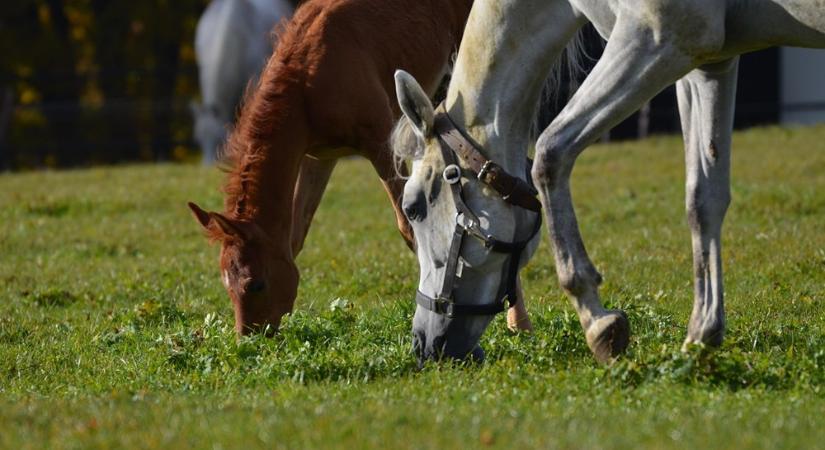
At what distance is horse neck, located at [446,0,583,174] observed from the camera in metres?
5.12

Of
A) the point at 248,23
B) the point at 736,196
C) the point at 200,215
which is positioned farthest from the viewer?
the point at 248,23

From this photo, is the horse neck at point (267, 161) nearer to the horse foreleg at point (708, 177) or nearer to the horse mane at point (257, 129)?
the horse mane at point (257, 129)

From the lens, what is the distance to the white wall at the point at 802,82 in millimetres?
21016

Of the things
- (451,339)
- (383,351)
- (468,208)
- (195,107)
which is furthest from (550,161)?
(195,107)

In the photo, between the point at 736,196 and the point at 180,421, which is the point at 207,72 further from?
the point at 180,421

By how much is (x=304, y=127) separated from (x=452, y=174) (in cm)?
151

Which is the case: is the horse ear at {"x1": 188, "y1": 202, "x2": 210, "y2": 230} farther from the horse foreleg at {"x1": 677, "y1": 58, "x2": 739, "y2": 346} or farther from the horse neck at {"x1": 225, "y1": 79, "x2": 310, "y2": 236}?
the horse foreleg at {"x1": 677, "y1": 58, "x2": 739, "y2": 346}

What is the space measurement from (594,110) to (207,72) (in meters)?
14.4

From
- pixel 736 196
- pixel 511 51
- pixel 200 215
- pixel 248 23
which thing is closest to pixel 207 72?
pixel 248 23

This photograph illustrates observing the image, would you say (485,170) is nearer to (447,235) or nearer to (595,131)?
(447,235)

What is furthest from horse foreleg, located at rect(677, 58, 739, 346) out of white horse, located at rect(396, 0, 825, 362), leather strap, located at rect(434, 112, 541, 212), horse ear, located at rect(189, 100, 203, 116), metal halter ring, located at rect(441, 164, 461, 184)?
horse ear, located at rect(189, 100, 203, 116)

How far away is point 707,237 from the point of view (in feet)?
17.3

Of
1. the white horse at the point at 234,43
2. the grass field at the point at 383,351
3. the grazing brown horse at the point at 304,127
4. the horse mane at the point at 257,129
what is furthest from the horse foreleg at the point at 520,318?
the white horse at the point at 234,43

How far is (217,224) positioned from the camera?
6.07 m
